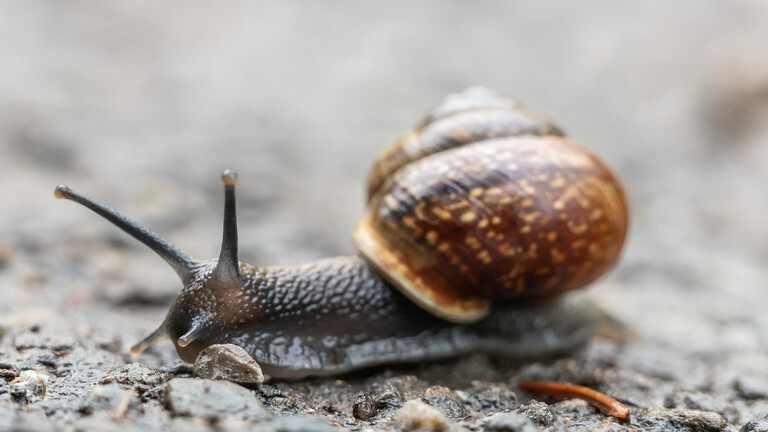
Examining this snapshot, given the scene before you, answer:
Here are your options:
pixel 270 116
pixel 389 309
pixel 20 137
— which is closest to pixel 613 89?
pixel 270 116

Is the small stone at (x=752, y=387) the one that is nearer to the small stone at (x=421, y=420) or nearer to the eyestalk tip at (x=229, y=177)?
the small stone at (x=421, y=420)

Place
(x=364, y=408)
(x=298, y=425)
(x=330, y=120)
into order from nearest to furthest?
(x=298, y=425), (x=364, y=408), (x=330, y=120)

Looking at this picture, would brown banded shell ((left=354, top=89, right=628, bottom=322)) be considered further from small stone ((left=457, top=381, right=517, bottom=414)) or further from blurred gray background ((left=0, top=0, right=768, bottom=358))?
Answer: blurred gray background ((left=0, top=0, right=768, bottom=358))

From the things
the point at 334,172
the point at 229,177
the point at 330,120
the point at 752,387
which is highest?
the point at 330,120

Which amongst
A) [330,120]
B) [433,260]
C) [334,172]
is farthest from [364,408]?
[330,120]

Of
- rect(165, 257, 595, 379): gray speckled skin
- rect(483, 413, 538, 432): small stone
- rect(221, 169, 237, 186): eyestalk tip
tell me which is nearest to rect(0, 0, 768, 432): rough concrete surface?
rect(483, 413, 538, 432): small stone

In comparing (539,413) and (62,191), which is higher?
(62,191)

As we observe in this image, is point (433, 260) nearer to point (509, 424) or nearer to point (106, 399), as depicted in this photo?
point (509, 424)
